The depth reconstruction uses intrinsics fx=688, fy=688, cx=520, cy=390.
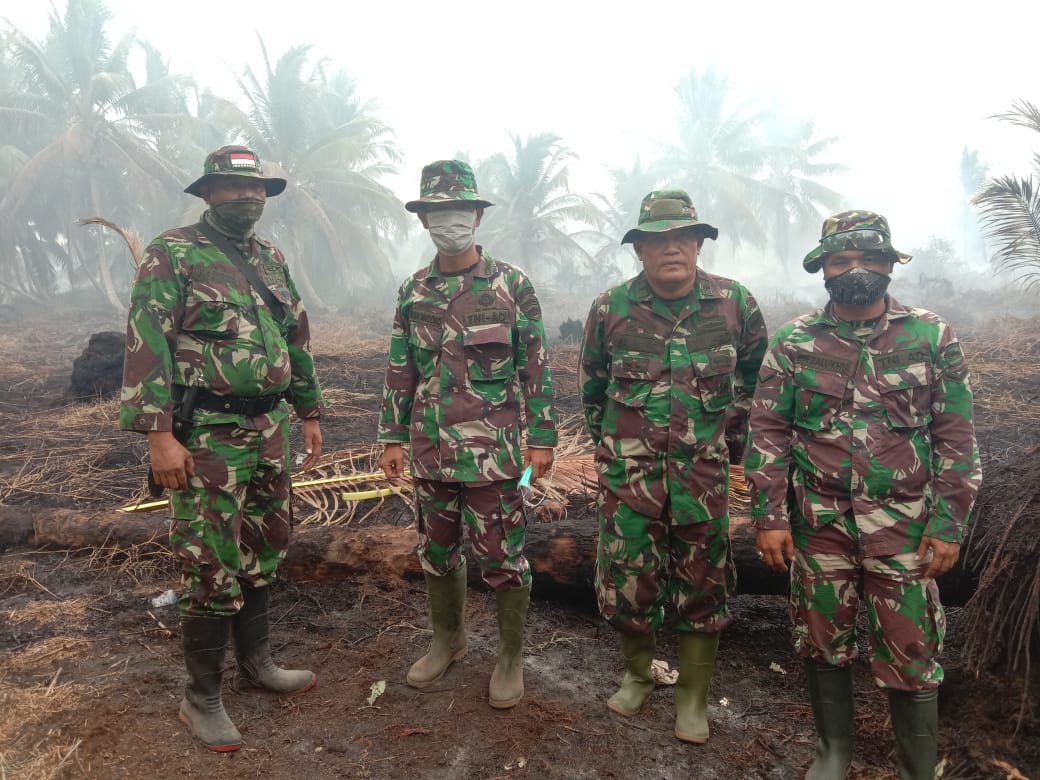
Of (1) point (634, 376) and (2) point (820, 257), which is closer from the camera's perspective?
(2) point (820, 257)

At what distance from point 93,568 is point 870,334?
443cm

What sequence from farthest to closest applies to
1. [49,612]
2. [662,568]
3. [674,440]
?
1. [49,612]
2. [662,568]
3. [674,440]

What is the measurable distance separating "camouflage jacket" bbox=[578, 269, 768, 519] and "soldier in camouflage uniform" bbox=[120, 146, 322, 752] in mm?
1395

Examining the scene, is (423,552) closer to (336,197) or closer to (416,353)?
(416,353)

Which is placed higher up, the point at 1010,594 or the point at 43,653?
the point at 1010,594

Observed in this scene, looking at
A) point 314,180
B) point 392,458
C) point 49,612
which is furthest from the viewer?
point 314,180

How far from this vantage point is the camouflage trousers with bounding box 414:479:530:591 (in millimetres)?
2947

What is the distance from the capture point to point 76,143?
2259 cm

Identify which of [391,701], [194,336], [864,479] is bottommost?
[391,701]

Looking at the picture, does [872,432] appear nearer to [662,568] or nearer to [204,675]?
[662,568]

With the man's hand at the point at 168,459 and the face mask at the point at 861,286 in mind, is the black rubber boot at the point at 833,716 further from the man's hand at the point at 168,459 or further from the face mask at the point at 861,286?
the man's hand at the point at 168,459

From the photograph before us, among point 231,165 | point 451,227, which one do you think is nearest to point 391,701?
point 451,227

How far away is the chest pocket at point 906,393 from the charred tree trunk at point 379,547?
4.38 feet

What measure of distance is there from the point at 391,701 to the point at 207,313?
1.77 m
